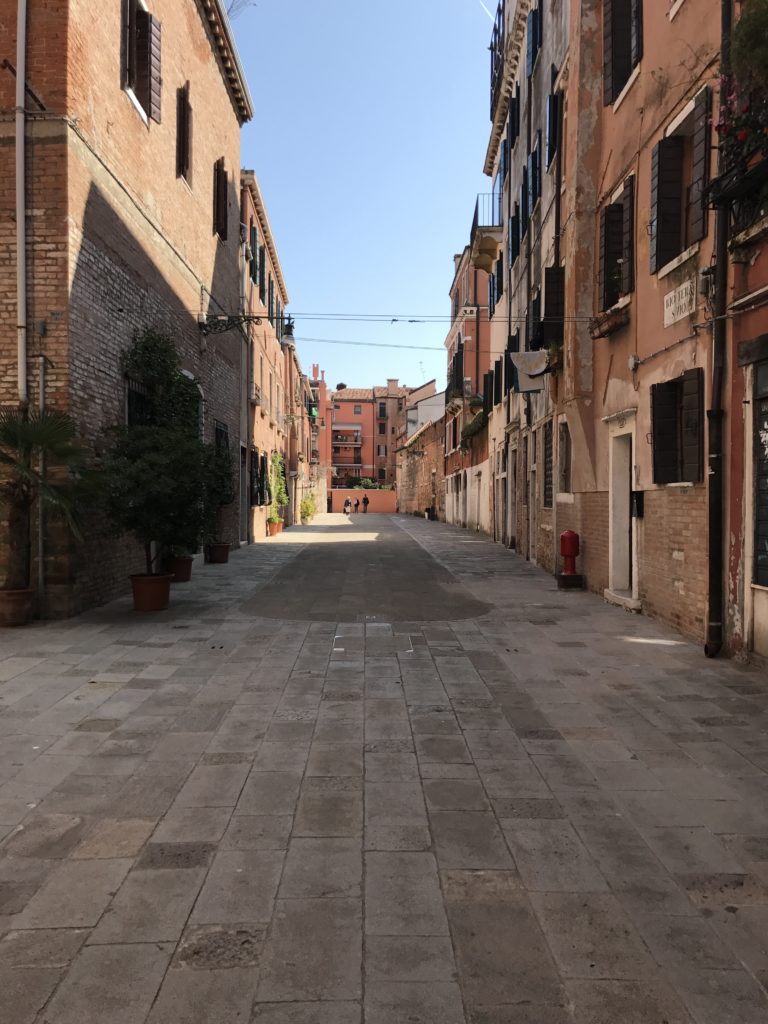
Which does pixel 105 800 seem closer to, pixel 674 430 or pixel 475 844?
pixel 475 844

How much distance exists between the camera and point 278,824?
3.53 meters

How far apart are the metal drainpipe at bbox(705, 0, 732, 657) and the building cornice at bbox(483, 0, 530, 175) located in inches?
523

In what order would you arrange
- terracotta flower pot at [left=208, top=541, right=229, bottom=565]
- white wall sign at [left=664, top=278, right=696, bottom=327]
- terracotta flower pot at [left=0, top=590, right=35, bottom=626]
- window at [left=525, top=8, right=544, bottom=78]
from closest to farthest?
white wall sign at [left=664, top=278, right=696, bottom=327]
terracotta flower pot at [left=0, top=590, right=35, bottom=626]
terracotta flower pot at [left=208, top=541, right=229, bottom=565]
window at [left=525, top=8, right=544, bottom=78]

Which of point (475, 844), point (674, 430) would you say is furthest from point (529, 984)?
point (674, 430)

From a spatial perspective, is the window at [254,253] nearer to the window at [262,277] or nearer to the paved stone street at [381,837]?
the window at [262,277]

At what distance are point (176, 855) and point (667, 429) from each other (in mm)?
6834

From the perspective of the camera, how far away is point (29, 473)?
25.8 feet

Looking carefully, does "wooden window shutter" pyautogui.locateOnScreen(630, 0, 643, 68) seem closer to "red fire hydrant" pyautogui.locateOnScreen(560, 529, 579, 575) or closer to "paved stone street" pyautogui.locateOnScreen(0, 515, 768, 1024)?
"red fire hydrant" pyautogui.locateOnScreen(560, 529, 579, 575)

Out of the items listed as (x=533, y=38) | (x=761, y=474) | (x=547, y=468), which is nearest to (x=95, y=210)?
(x=761, y=474)

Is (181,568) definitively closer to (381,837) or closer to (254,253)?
(381,837)

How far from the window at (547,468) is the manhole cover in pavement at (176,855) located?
498 inches

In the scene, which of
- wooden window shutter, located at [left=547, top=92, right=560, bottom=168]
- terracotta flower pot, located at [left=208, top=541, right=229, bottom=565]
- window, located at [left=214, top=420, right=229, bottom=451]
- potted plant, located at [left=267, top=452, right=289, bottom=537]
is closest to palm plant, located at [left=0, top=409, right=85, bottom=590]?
terracotta flower pot, located at [left=208, top=541, right=229, bottom=565]

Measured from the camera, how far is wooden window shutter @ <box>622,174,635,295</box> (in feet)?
31.6

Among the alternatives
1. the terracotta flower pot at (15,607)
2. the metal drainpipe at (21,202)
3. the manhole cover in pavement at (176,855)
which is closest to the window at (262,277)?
the metal drainpipe at (21,202)
